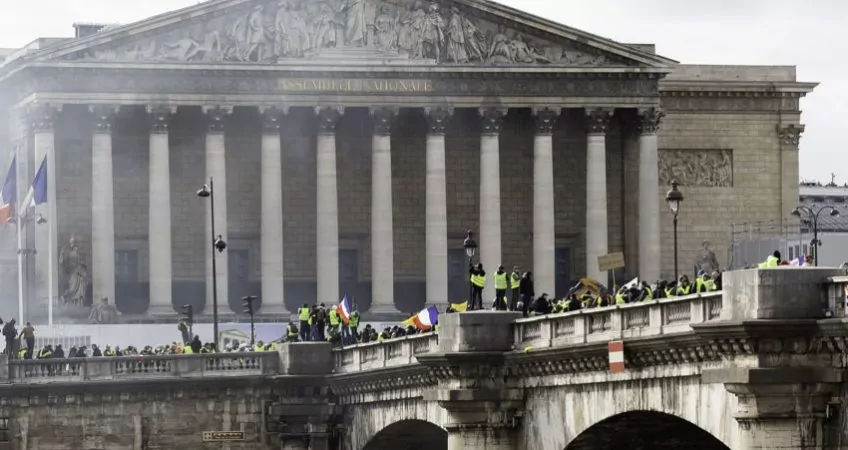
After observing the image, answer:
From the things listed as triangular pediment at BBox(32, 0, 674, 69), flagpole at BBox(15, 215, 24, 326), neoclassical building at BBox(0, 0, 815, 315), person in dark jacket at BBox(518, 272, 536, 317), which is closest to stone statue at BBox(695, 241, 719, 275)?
neoclassical building at BBox(0, 0, 815, 315)

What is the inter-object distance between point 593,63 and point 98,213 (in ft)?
77.9

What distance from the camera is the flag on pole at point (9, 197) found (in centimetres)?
11069

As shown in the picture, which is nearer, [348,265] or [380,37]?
[380,37]

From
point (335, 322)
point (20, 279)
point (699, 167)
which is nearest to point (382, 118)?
point (699, 167)

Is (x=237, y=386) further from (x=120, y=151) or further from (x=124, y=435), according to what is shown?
(x=120, y=151)

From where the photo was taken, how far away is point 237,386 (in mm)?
95125

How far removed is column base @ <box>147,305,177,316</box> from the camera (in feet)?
422

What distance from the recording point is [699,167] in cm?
14225

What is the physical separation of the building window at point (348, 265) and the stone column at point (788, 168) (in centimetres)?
2143

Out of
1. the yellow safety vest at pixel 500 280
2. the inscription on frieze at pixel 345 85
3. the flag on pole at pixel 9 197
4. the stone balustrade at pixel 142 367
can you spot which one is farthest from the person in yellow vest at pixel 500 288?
the inscription on frieze at pixel 345 85

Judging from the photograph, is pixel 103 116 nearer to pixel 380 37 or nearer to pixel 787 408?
pixel 380 37

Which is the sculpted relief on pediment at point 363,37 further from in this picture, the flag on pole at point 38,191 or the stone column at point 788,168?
the flag on pole at point 38,191

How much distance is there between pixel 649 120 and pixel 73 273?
27691 mm

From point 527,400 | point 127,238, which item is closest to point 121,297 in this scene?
point 127,238
